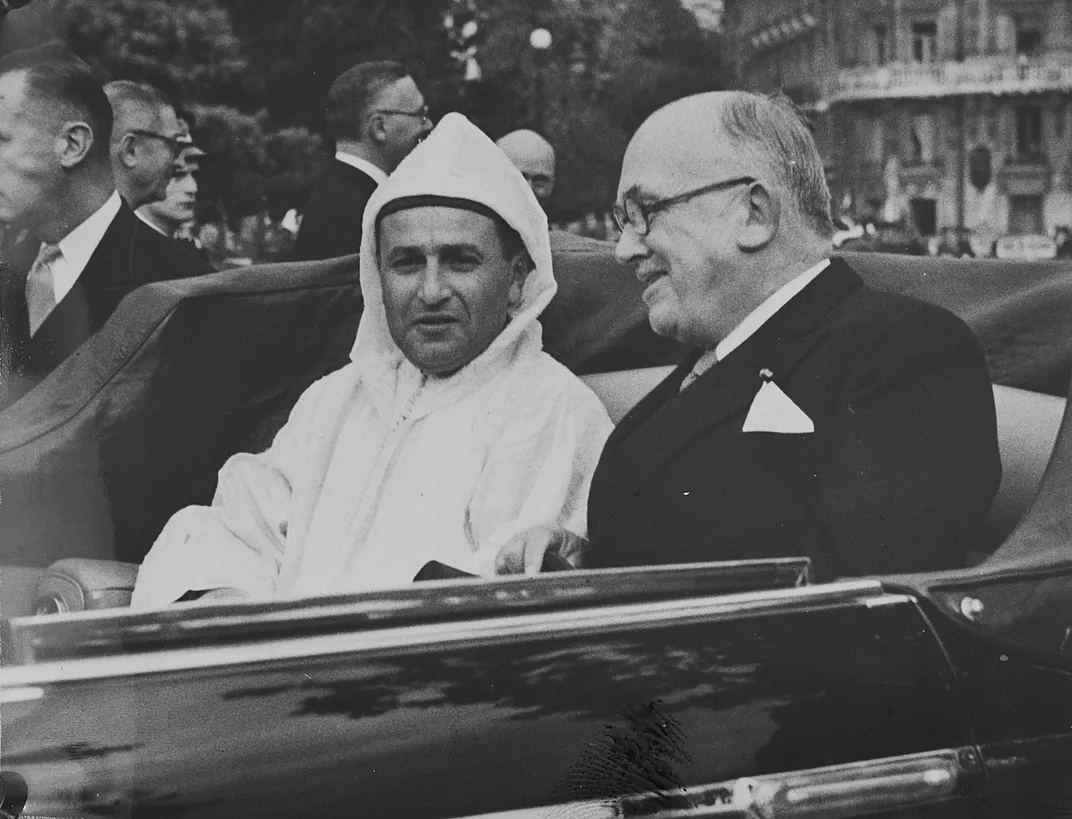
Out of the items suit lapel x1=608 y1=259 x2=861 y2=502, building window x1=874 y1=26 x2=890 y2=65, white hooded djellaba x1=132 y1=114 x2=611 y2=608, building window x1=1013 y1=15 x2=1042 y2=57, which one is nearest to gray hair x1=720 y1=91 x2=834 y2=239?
suit lapel x1=608 y1=259 x2=861 y2=502

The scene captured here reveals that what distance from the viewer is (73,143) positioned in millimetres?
3775

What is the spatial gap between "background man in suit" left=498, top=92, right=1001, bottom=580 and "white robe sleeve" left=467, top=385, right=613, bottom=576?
3 cm

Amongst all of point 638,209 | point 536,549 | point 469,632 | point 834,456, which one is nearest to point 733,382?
point 834,456

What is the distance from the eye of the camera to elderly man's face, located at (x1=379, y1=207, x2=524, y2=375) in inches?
146

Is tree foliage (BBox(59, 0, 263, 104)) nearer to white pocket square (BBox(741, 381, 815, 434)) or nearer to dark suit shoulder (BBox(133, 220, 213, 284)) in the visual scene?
dark suit shoulder (BBox(133, 220, 213, 284))

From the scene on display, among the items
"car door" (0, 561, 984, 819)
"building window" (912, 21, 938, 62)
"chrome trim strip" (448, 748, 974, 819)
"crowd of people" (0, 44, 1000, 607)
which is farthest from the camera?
"building window" (912, 21, 938, 62)

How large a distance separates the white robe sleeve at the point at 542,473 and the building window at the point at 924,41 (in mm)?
1031

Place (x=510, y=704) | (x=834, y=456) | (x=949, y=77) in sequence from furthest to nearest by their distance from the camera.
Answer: (x=949, y=77) → (x=834, y=456) → (x=510, y=704)

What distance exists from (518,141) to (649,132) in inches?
11.0

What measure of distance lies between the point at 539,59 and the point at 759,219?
59 centimetres

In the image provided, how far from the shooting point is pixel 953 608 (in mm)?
3645

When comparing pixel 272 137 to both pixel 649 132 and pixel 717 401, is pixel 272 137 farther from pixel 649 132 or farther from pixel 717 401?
pixel 717 401

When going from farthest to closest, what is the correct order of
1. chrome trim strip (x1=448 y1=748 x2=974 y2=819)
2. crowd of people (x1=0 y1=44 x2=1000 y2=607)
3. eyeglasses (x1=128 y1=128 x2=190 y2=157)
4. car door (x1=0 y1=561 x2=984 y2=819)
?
eyeglasses (x1=128 y1=128 x2=190 y2=157), crowd of people (x1=0 y1=44 x2=1000 y2=607), chrome trim strip (x1=448 y1=748 x2=974 y2=819), car door (x1=0 y1=561 x2=984 y2=819)

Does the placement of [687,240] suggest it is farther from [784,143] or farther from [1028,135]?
[1028,135]
